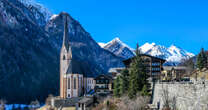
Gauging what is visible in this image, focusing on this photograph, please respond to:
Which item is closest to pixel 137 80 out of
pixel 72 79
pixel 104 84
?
pixel 104 84

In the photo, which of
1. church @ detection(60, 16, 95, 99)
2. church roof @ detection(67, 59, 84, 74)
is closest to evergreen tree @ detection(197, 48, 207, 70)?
church @ detection(60, 16, 95, 99)

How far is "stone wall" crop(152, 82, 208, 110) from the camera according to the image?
27795mm

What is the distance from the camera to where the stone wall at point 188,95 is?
27795mm

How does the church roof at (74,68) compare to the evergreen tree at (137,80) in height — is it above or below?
above

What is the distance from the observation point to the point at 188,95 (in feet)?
105

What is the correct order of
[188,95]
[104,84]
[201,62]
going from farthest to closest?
[104,84] → [201,62] → [188,95]

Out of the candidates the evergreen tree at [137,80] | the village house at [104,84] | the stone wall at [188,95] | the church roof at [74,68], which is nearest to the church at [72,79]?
the church roof at [74,68]

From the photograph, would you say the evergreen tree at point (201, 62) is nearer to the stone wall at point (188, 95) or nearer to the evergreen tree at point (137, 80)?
the evergreen tree at point (137, 80)

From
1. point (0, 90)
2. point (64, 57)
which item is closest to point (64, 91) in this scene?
point (64, 57)

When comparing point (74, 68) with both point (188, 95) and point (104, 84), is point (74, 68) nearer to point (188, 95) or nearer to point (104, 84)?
point (104, 84)

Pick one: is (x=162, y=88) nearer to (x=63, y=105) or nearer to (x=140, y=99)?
(x=140, y=99)

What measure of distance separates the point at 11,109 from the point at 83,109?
98407 millimetres

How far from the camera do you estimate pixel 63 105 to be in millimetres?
79562

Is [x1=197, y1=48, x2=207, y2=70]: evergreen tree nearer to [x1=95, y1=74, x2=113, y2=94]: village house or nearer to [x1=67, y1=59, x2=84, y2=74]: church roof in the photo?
[x1=95, y1=74, x2=113, y2=94]: village house
